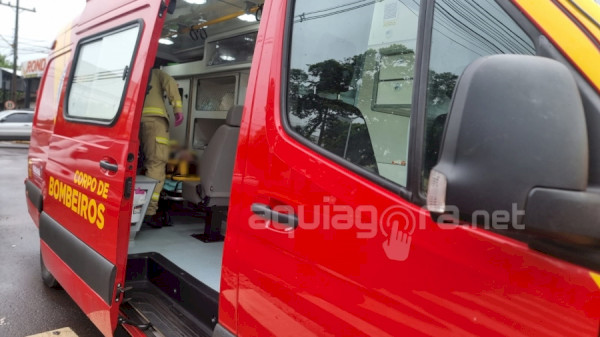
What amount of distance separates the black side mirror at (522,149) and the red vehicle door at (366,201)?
20 cm

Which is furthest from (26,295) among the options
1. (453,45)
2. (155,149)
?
(453,45)

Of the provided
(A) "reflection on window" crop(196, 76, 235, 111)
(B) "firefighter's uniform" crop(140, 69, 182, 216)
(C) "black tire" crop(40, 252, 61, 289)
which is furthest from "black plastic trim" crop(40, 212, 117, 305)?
(A) "reflection on window" crop(196, 76, 235, 111)

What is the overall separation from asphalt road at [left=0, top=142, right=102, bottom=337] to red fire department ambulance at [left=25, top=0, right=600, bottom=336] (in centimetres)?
74

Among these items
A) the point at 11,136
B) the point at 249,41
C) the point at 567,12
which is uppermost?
the point at 249,41

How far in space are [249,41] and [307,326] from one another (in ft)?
11.5

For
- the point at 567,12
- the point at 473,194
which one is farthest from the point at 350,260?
the point at 567,12

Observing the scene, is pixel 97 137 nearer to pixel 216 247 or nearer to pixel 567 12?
pixel 216 247

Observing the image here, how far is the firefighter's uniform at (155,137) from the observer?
373cm

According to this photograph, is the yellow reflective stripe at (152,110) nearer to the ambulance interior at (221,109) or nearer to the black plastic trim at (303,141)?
the ambulance interior at (221,109)

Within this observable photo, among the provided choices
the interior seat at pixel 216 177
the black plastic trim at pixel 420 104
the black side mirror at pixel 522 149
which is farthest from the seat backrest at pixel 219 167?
the black side mirror at pixel 522 149

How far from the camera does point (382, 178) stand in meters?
1.25

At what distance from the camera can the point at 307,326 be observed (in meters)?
1.40

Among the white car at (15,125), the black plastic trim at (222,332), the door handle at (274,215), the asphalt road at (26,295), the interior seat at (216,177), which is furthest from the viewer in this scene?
the white car at (15,125)

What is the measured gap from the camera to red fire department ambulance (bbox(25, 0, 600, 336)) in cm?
83
